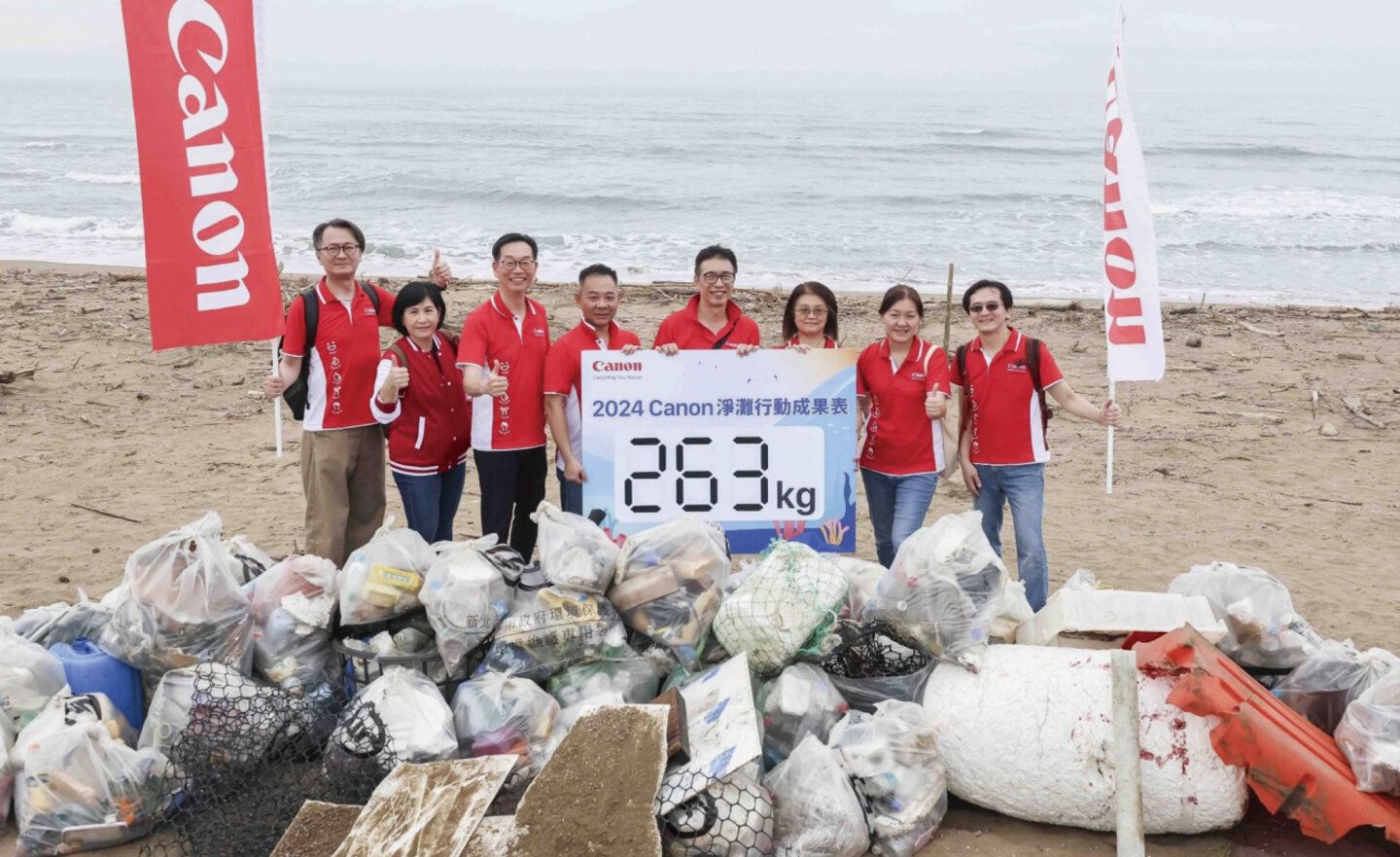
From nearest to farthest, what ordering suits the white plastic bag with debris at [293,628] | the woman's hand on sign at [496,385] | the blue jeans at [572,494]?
1. the white plastic bag with debris at [293,628]
2. the woman's hand on sign at [496,385]
3. the blue jeans at [572,494]

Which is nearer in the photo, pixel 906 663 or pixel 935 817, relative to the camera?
pixel 935 817

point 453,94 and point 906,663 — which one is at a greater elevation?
point 453,94

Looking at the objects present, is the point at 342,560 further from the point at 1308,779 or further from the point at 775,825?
the point at 1308,779

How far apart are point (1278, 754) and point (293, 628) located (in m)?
3.72

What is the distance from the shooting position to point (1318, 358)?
12.4 m

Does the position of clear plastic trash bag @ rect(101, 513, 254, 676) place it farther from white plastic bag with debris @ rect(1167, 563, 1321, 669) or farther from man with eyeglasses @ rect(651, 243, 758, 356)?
white plastic bag with debris @ rect(1167, 563, 1321, 669)

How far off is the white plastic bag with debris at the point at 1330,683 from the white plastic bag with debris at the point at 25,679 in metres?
4.79

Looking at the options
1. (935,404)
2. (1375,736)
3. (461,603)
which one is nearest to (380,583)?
(461,603)

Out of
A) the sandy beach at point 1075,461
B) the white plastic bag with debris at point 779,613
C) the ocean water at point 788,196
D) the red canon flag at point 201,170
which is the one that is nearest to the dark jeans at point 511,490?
the red canon flag at point 201,170

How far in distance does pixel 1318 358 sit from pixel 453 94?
81.6 m

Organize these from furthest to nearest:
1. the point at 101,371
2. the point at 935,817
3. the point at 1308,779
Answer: the point at 101,371
the point at 935,817
the point at 1308,779

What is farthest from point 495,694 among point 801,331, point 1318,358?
point 1318,358

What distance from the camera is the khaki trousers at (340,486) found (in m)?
5.74

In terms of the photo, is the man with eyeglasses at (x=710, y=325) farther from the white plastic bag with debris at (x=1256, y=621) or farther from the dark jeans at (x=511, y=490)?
the white plastic bag with debris at (x=1256, y=621)
